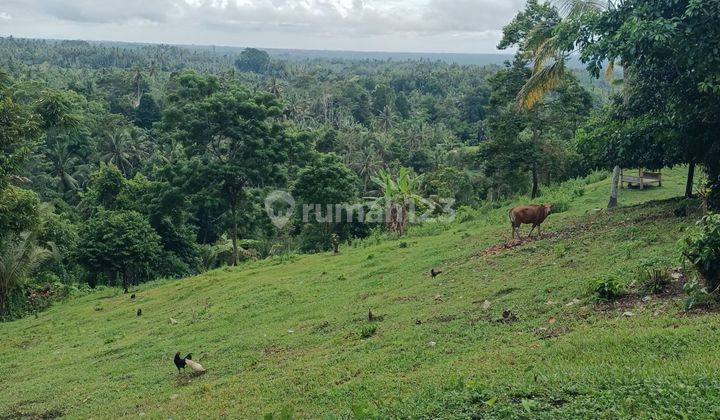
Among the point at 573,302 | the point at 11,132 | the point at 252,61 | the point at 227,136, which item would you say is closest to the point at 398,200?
the point at 227,136

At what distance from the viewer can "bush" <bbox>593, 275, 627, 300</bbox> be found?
8969 millimetres

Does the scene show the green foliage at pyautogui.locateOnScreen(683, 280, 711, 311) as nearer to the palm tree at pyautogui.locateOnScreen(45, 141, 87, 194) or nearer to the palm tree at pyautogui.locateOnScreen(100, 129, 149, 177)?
the palm tree at pyautogui.locateOnScreen(45, 141, 87, 194)

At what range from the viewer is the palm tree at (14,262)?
22839 millimetres

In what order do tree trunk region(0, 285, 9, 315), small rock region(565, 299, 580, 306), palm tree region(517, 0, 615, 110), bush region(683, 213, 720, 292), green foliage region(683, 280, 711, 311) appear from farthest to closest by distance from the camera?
tree trunk region(0, 285, 9, 315) < palm tree region(517, 0, 615, 110) < small rock region(565, 299, 580, 306) < green foliage region(683, 280, 711, 311) < bush region(683, 213, 720, 292)

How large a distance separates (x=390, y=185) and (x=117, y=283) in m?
15.2

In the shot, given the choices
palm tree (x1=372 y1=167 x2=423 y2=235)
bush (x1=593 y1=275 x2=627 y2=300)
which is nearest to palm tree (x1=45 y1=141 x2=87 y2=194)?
palm tree (x1=372 y1=167 x2=423 y2=235)

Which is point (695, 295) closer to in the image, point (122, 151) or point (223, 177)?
point (223, 177)

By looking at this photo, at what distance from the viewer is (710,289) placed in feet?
26.3

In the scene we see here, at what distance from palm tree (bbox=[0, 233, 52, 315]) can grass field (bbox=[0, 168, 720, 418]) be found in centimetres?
385

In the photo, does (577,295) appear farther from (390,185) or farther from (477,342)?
(390,185)

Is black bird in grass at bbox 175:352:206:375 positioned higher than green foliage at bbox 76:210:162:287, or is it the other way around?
black bird in grass at bbox 175:352:206:375

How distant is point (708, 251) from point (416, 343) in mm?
4289

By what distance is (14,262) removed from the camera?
76.0 feet

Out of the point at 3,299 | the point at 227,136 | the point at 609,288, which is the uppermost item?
the point at 227,136
